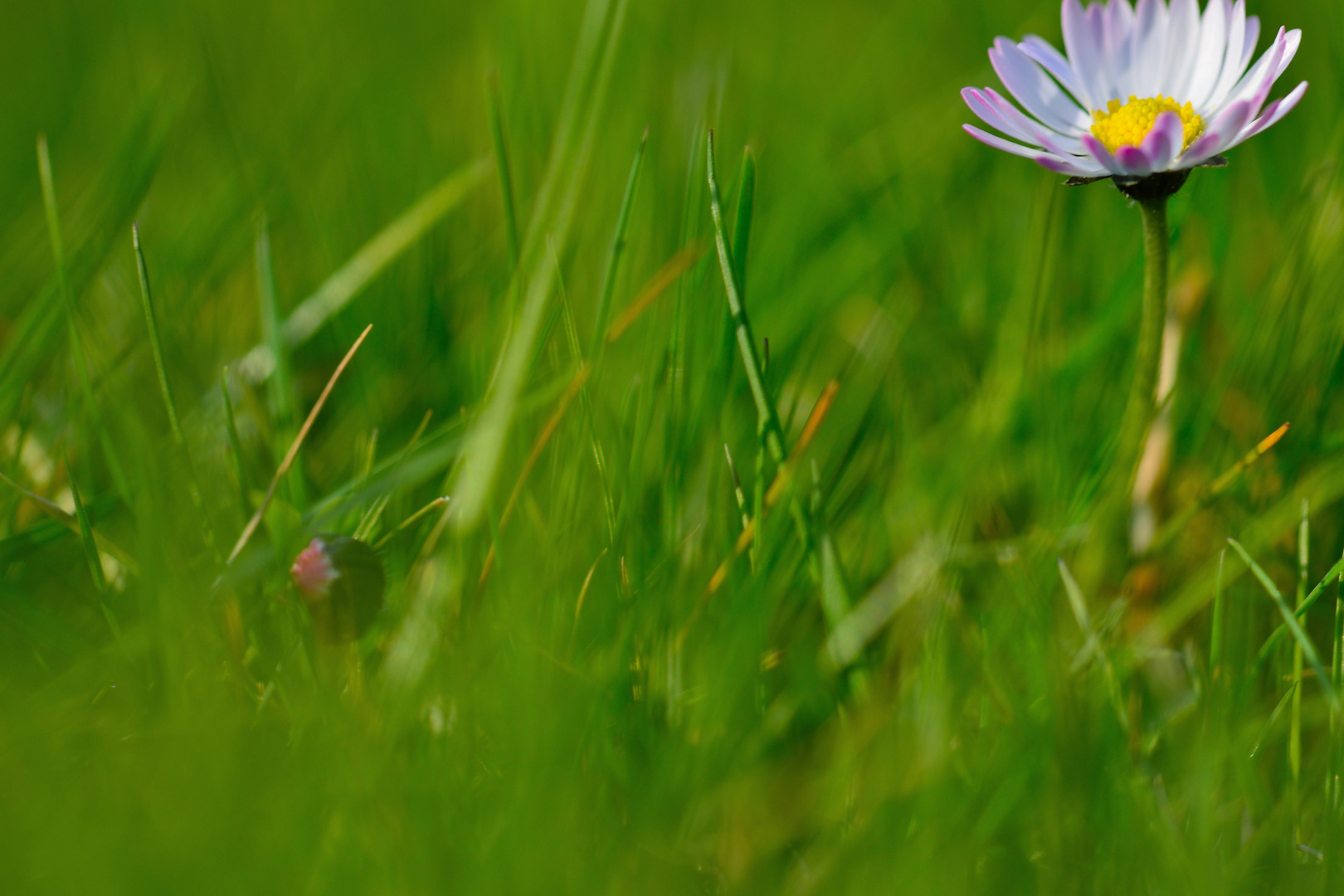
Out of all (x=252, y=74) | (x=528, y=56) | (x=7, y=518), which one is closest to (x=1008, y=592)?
(x=7, y=518)

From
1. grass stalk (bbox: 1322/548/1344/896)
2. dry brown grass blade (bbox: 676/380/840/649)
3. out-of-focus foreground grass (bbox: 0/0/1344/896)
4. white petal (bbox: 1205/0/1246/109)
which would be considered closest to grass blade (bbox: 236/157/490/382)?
out-of-focus foreground grass (bbox: 0/0/1344/896)

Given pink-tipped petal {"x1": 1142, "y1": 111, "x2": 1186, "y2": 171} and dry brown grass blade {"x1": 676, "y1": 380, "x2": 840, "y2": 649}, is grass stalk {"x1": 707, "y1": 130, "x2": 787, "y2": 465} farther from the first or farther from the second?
pink-tipped petal {"x1": 1142, "y1": 111, "x2": 1186, "y2": 171}

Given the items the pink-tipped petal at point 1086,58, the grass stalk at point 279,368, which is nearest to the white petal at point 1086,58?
the pink-tipped petal at point 1086,58

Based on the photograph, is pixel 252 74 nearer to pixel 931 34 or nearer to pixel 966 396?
pixel 931 34

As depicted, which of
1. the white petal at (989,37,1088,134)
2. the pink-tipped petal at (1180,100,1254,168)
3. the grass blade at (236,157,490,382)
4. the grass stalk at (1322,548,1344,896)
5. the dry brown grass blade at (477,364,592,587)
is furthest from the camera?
the grass blade at (236,157,490,382)

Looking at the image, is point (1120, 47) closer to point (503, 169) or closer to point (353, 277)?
point (503, 169)

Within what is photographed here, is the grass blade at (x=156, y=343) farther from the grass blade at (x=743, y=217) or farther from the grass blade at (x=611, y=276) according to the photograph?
the grass blade at (x=743, y=217)
